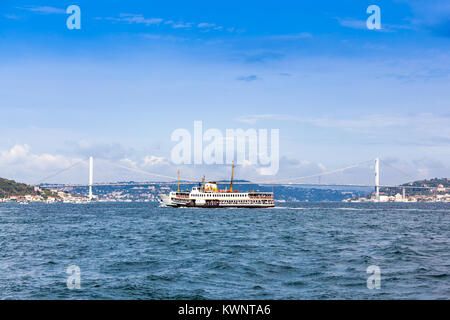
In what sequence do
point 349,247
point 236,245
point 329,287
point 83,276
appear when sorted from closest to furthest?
1. point 329,287
2. point 83,276
3. point 349,247
4. point 236,245

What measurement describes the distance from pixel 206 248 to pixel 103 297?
1172 cm

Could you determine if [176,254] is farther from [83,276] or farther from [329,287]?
[329,287]

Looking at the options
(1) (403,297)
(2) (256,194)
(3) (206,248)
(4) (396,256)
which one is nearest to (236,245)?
(3) (206,248)

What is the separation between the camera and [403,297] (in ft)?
42.2

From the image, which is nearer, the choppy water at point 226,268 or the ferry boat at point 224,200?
the choppy water at point 226,268

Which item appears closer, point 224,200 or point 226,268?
point 226,268

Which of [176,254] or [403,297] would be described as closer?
[403,297]

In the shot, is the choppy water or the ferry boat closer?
the choppy water

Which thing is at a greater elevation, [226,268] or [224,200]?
[226,268]
